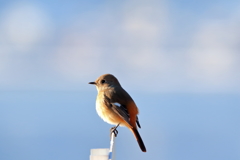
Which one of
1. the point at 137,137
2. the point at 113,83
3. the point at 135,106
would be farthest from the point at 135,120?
the point at 113,83

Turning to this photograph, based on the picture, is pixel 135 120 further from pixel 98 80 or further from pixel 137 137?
pixel 98 80

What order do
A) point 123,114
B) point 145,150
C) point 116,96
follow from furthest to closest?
point 116,96 < point 123,114 < point 145,150

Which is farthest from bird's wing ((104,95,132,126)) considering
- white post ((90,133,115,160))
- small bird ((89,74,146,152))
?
white post ((90,133,115,160))

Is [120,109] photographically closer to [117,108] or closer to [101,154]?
[117,108]

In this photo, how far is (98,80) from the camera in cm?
434

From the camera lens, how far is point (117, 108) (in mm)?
3781

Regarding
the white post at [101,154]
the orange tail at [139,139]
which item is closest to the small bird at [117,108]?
the orange tail at [139,139]

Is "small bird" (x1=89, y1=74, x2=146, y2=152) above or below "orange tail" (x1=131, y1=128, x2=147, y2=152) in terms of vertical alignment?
above

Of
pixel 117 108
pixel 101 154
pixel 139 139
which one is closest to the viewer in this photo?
pixel 101 154

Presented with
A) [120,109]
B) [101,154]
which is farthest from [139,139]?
[101,154]

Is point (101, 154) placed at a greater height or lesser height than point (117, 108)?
lesser

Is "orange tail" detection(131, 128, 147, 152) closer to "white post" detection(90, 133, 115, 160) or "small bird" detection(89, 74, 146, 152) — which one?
"small bird" detection(89, 74, 146, 152)

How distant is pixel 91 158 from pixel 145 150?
1.26 metres

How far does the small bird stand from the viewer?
370 cm
